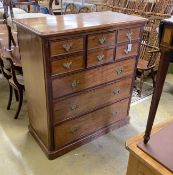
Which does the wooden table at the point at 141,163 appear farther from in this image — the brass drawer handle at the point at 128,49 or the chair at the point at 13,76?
the chair at the point at 13,76

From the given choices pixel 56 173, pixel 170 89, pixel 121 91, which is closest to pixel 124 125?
pixel 121 91

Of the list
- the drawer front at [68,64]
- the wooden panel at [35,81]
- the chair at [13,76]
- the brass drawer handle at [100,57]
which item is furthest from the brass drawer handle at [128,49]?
the chair at [13,76]

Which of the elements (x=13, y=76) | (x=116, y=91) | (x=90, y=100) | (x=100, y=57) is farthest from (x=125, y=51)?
(x=13, y=76)

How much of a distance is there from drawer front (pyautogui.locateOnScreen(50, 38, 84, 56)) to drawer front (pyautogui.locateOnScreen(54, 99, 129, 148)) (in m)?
0.65

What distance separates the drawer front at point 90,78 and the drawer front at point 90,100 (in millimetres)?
72

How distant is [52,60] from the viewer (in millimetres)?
1519

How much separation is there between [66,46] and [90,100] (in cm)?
60

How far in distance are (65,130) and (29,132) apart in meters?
0.55

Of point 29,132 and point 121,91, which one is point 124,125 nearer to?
point 121,91

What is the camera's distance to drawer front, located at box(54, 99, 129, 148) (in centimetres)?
189

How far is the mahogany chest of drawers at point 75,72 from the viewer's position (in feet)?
5.08

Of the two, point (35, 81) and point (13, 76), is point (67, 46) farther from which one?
point (13, 76)

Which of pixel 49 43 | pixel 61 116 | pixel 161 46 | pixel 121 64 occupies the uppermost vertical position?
pixel 161 46

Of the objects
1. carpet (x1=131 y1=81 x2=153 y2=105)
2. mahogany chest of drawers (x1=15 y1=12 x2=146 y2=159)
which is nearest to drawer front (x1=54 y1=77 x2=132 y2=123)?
mahogany chest of drawers (x1=15 y1=12 x2=146 y2=159)
